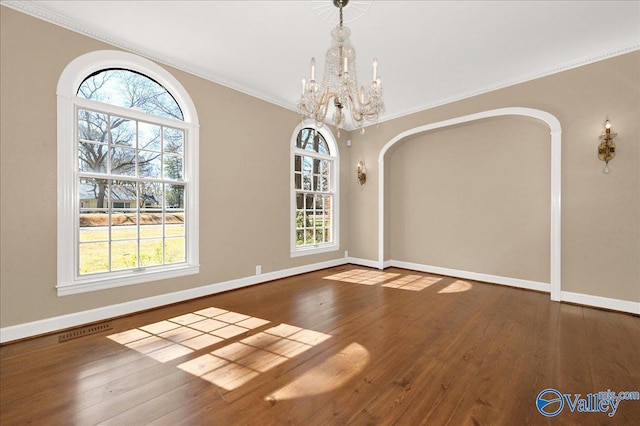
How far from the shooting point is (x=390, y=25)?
277cm

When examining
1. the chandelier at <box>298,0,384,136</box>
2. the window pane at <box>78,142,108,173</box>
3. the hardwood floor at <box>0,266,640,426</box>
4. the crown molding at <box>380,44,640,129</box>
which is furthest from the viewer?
the crown molding at <box>380,44,640,129</box>

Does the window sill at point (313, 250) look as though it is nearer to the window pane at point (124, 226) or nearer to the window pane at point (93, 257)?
the window pane at point (124, 226)

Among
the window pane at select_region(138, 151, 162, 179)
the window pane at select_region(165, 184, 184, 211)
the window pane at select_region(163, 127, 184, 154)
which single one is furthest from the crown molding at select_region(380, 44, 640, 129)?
the window pane at select_region(138, 151, 162, 179)

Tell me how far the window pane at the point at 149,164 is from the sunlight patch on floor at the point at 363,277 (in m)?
3.06

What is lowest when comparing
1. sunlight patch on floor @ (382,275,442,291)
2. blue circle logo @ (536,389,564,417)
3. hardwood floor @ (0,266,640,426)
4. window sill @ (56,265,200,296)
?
blue circle logo @ (536,389,564,417)

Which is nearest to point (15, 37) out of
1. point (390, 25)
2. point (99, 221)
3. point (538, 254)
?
point (99, 221)

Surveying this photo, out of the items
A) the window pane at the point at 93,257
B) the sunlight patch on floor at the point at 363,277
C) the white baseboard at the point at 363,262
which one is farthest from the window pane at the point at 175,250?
the white baseboard at the point at 363,262

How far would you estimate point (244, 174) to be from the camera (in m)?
4.20

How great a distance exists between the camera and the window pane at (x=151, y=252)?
130 inches

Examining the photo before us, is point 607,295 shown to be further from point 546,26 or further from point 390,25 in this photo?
point 390,25

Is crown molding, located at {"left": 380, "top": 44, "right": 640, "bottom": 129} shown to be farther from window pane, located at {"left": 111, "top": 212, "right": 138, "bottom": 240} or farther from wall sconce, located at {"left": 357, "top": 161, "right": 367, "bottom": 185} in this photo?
window pane, located at {"left": 111, "top": 212, "right": 138, "bottom": 240}

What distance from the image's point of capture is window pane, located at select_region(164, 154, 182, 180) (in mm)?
3510

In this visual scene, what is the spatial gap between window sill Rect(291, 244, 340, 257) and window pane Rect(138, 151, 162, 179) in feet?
8.20

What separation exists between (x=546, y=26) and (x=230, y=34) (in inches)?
129
